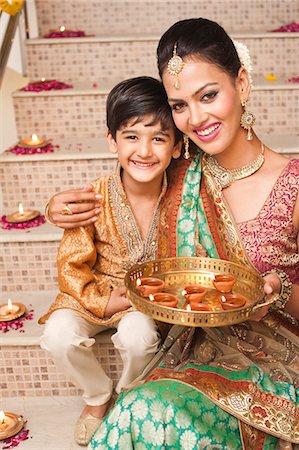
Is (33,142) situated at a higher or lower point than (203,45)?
lower

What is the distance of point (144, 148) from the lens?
6.67 ft

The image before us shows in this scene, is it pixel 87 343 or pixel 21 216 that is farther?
pixel 21 216

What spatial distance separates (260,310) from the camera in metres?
1.77

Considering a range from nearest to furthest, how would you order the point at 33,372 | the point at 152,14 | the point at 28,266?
the point at 33,372 → the point at 28,266 → the point at 152,14

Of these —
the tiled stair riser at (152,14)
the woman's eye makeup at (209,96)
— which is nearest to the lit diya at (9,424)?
the woman's eye makeup at (209,96)

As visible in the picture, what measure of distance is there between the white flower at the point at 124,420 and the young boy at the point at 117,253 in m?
0.44

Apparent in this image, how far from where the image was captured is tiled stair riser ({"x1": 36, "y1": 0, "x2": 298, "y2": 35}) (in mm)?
4180

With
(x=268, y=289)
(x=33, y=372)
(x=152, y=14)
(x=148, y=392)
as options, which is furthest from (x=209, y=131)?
(x=152, y=14)

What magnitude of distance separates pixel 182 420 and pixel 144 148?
2.75 feet

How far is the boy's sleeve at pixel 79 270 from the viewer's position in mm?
2172

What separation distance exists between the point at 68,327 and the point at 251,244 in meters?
0.64

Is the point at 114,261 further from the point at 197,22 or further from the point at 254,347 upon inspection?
the point at 197,22

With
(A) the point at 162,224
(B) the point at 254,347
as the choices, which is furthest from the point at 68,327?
(B) the point at 254,347

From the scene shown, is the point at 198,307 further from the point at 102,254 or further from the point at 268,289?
the point at 102,254
